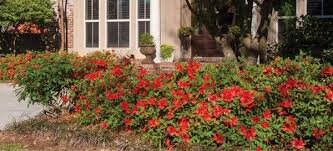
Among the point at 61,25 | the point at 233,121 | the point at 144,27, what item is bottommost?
the point at 233,121

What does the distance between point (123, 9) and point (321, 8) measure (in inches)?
255

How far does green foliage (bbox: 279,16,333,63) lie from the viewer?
1342 centimetres

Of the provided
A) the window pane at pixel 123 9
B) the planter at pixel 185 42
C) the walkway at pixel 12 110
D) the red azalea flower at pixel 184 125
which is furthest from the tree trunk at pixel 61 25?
the red azalea flower at pixel 184 125

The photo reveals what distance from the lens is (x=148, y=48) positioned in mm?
19016

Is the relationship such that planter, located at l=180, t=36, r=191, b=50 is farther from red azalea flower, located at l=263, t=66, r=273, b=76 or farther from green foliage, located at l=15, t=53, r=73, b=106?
red azalea flower, located at l=263, t=66, r=273, b=76

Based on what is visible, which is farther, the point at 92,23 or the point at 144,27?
the point at 92,23

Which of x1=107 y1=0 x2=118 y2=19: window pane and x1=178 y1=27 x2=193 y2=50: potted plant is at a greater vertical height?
x1=107 y1=0 x2=118 y2=19: window pane

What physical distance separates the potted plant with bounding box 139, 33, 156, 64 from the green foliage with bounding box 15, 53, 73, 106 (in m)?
9.61

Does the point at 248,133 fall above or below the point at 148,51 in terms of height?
below

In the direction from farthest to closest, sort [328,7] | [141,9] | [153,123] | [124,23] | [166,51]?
1. [124,23]
2. [141,9]
3. [166,51]
4. [328,7]
5. [153,123]

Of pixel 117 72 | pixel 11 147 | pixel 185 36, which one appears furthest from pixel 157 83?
pixel 185 36

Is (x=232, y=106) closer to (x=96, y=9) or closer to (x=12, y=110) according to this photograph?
(x=12, y=110)

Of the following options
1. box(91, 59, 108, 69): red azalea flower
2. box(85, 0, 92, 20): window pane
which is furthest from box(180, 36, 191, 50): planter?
box(91, 59, 108, 69): red azalea flower

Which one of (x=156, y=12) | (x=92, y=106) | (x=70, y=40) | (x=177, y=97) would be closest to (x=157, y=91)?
(x=177, y=97)
